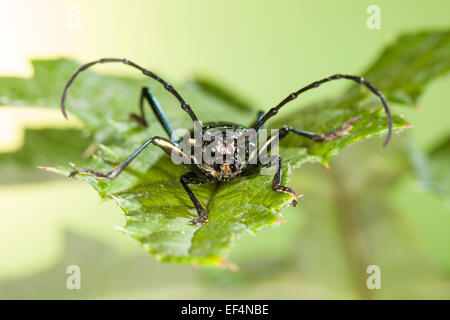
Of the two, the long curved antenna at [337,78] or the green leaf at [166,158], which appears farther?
the long curved antenna at [337,78]

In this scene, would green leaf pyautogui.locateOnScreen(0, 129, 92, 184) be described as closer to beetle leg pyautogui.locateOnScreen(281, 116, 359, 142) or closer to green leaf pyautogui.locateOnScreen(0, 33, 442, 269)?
green leaf pyautogui.locateOnScreen(0, 33, 442, 269)

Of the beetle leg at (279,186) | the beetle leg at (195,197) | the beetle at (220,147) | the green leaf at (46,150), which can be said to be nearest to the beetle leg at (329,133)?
the beetle at (220,147)

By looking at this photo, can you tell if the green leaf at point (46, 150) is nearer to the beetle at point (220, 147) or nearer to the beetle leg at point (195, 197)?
the beetle at point (220, 147)

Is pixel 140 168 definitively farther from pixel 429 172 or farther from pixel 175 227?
pixel 429 172

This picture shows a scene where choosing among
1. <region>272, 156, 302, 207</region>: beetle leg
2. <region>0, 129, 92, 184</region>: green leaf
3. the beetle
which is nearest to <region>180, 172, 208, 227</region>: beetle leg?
the beetle

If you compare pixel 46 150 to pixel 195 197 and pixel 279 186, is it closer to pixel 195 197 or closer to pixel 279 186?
pixel 195 197
